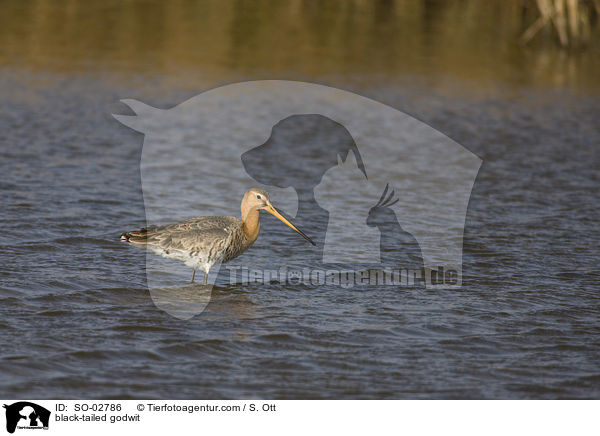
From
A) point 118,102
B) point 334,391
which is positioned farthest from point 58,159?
point 334,391

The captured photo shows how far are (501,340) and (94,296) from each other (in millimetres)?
3712

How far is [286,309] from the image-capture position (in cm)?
878

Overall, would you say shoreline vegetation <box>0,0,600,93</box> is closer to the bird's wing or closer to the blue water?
the blue water

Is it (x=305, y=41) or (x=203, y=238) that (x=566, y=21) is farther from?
(x=203, y=238)

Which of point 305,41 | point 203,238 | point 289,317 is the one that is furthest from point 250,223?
point 305,41

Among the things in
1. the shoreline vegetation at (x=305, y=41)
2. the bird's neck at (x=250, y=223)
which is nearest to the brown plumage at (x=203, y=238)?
the bird's neck at (x=250, y=223)

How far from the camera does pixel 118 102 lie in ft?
59.6

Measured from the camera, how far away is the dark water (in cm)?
715

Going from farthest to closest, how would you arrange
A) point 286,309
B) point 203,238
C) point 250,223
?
1. point 250,223
2. point 203,238
3. point 286,309

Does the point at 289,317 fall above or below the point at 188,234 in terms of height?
below

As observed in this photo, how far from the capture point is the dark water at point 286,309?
282 inches
